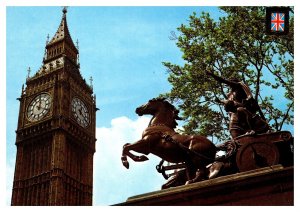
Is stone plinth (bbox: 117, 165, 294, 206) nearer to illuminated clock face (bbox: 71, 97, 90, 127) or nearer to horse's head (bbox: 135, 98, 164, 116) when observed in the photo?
horse's head (bbox: 135, 98, 164, 116)

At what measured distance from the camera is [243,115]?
361 inches

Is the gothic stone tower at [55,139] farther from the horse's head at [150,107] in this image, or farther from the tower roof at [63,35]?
the horse's head at [150,107]

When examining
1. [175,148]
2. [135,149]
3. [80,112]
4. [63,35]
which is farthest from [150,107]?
[63,35]

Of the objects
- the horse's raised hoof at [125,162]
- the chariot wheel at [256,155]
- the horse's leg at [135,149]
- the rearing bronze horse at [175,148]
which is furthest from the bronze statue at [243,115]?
the horse's raised hoof at [125,162]

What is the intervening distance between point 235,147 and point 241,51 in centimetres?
1055

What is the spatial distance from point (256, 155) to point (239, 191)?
0.84 metres

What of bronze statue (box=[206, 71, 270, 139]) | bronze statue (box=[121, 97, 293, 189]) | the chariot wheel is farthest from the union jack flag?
the chariot wheel

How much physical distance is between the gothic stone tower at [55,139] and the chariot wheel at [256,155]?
50.7 meters

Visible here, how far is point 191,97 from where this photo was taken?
61.6ft

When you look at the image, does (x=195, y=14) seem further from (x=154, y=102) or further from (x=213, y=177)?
(x=213, y=177)

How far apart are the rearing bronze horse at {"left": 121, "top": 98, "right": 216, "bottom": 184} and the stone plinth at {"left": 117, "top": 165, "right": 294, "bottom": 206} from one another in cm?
66

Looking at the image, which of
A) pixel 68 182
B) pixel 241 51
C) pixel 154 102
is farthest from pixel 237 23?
pixel 68 182

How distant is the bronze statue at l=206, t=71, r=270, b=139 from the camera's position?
29.9 feet

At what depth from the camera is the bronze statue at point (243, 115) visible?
29.9 feet
